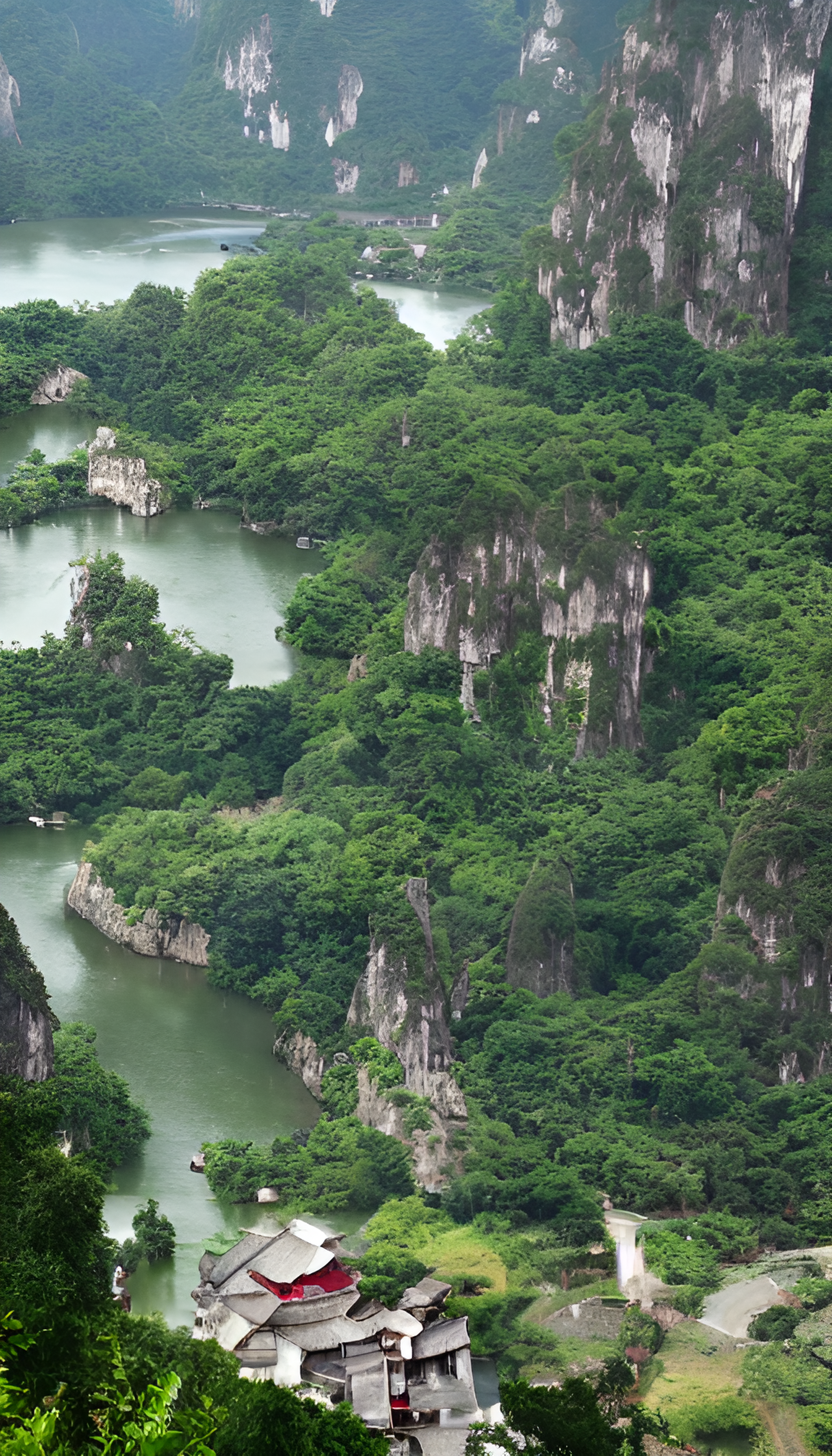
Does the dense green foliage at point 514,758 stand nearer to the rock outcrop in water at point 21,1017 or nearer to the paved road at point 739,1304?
the paved road at point 739,1304

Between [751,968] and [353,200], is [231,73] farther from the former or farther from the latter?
[751,968]

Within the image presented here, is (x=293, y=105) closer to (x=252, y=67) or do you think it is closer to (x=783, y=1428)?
(x=252, y=67)

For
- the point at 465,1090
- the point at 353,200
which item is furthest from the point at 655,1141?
the point at 353,200

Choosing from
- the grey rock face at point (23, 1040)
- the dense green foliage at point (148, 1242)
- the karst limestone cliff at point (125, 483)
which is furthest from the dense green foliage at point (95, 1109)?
the karst limestone cliff at point (125, 483)

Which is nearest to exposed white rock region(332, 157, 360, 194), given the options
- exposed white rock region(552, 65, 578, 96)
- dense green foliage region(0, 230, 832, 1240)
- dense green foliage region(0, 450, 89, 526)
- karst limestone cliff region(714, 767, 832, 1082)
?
exposed white rock region(552, 65, 578, 96)

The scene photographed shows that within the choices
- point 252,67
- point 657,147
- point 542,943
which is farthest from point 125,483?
point 252,67

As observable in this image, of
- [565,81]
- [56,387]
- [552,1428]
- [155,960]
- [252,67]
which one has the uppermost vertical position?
[565,81]
